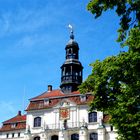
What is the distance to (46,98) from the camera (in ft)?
212

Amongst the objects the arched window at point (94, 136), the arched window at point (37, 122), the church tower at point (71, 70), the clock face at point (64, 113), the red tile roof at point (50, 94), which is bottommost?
the arched window at point (94, 136)

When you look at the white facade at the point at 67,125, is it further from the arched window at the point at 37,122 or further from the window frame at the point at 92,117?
the arched window at the point at 37,122

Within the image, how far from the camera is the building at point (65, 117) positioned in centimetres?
5991

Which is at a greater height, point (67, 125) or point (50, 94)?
point (50, 94)

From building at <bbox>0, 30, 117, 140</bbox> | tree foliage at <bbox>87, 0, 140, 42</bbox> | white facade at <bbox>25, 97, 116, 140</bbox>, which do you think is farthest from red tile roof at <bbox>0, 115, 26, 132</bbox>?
tree foliage at <bbox>87, 0, 140, 42</bbox>

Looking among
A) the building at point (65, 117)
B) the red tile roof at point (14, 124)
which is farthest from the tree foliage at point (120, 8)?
the red tile roof at point (14, 124)

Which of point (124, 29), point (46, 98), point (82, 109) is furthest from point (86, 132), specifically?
point (124, 29)

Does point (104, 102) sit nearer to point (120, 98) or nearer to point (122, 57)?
point (120, 98)

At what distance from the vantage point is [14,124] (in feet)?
220

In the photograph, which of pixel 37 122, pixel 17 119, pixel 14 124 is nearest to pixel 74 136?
pixel 37 122

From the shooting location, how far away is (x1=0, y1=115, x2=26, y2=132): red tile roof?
66500mm

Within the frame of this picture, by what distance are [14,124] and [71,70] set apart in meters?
13.8

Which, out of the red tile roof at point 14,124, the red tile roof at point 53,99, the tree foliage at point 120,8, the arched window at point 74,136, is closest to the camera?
the tree foliage at point 120,8

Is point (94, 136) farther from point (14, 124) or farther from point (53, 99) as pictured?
point (14, 124)
